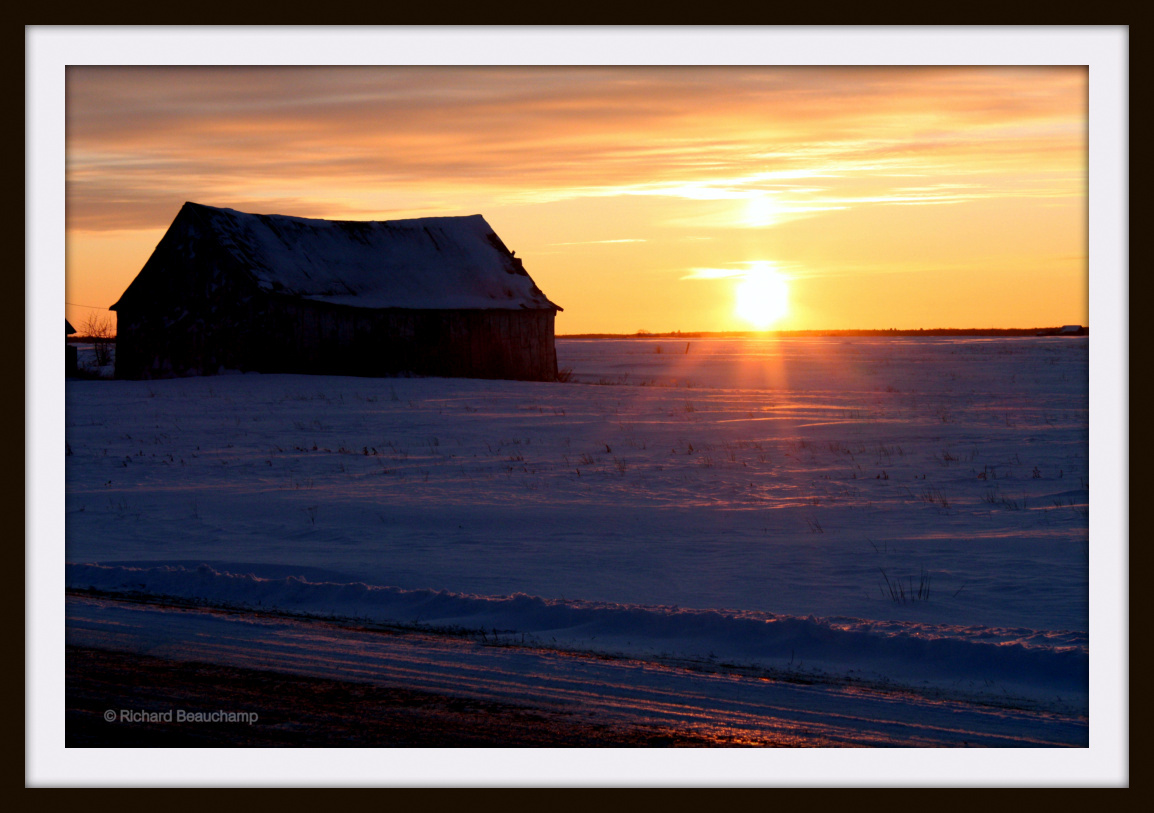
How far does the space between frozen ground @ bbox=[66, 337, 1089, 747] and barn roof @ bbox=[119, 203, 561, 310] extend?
34.3ft

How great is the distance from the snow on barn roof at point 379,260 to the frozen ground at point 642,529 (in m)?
10.5

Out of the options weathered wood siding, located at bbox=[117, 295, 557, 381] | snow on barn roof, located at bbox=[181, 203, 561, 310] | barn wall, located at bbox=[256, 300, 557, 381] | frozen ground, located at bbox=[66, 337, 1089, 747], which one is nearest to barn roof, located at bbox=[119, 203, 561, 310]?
snow on barn roof, located at bbox=[181, 203, 561, 310]

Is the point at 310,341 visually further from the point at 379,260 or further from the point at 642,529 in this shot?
the point at 642,529

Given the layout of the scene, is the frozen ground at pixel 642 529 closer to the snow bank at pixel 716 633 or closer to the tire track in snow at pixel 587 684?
the snow bank at pixel 716 633

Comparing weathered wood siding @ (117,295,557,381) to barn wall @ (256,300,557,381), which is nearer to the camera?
weathered wood siding @ (117,295,557,381)

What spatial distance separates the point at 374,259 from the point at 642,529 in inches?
975

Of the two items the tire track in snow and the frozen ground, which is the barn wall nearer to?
the frozen ground

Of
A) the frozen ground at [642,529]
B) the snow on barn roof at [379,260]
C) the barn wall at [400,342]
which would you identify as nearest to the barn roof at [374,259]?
the snow on barn roof at [379,260]

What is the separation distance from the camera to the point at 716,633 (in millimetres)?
6602

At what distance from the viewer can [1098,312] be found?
631cm

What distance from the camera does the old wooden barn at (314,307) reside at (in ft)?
96.9

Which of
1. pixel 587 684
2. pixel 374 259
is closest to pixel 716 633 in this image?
pixel 587 684

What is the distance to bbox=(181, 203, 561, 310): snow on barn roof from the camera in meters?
30.3

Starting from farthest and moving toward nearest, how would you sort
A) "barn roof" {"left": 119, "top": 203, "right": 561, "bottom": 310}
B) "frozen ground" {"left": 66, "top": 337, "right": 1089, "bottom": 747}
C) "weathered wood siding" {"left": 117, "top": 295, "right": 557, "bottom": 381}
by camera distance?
"barn roof" {"left": 119, "top": 203, "right": 561, "bottom": 310}, "weathered wood siding" {"left": 117, "top": 295, "right": 557, "bottom": 381}, "frozen ground" {"left": 66, "top": 337, "right": 1089, "bottom": 747}
